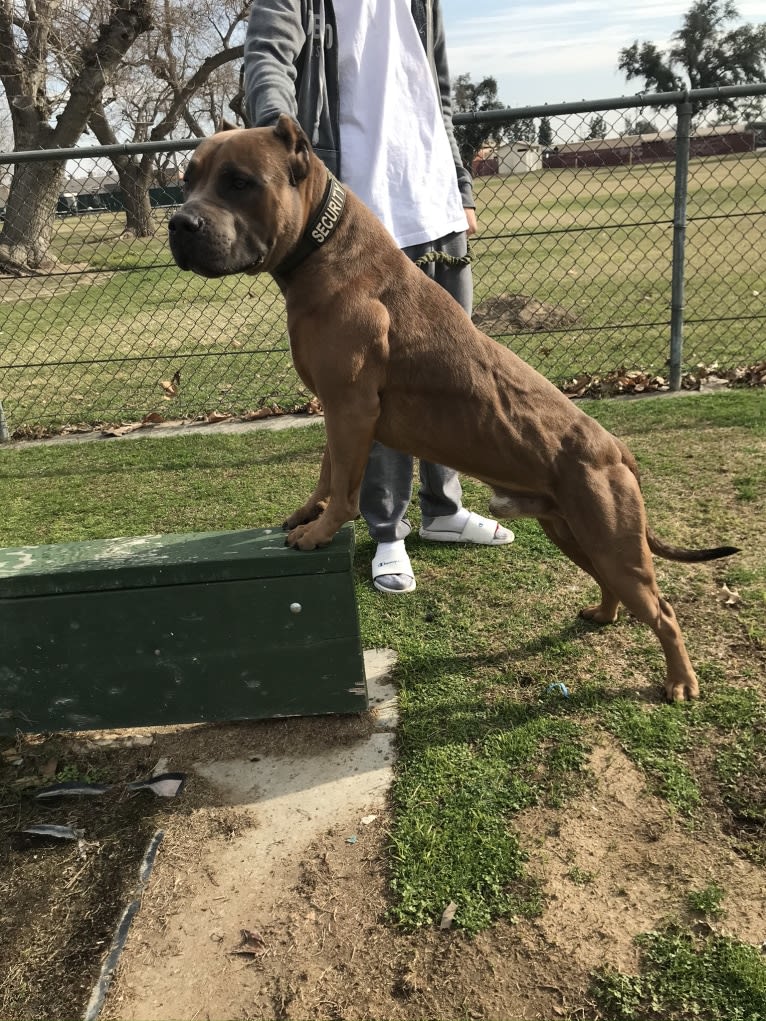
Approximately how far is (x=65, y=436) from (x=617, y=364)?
16.1ft

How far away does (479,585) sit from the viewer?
3.89 meters

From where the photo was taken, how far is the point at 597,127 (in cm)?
668

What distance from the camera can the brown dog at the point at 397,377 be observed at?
2289 millimetres

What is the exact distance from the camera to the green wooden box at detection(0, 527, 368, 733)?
269cm

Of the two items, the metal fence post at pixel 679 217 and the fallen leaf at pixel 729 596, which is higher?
the metal fence post at pixel 679 217

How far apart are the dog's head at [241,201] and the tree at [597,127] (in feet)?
15.7

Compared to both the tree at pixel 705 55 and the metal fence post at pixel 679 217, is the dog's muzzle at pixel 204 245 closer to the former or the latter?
the metal fence post at pixel 679 217

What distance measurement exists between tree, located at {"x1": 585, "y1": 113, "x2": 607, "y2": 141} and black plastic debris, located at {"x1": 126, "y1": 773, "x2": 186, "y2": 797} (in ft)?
18.8

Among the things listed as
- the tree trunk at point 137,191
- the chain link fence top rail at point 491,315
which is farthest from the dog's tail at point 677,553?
the tree trunk at point 137,191

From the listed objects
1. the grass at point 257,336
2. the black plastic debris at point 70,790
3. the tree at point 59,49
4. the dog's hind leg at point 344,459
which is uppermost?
the tree at point 59,49

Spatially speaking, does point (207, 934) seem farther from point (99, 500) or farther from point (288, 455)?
point (288, 455)

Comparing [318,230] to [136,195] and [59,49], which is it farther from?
[59,49]

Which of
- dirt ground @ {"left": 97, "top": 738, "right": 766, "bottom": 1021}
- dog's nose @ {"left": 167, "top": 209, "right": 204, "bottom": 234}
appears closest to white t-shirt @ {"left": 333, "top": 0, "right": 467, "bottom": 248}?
dog's nose @ {"left": 167, "top": 209, "right": 204, "bottom": 234}

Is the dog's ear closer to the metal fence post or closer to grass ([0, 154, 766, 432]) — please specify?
grass ([0, 154, 766, 432])
